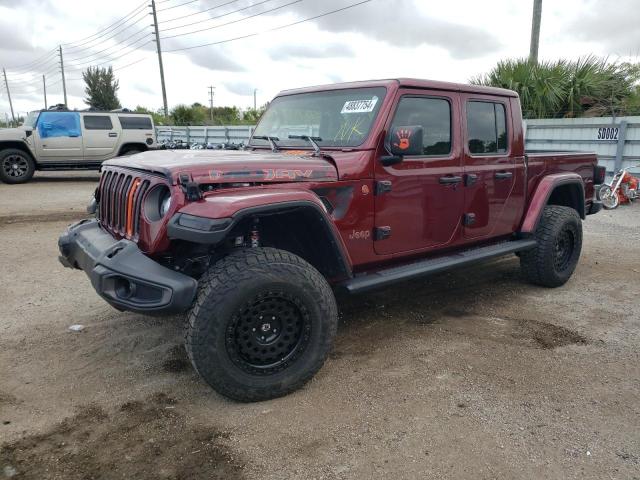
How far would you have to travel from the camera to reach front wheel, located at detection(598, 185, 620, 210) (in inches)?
390

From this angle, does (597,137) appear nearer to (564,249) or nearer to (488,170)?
(564,249)

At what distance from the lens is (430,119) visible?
399 centimetres

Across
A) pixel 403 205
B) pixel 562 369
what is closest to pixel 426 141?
pixel 403 205

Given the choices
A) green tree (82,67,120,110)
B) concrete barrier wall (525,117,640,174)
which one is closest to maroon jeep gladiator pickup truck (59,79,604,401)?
concrete barrier wall (525,117,640,174)

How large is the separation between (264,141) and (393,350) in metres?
1.95

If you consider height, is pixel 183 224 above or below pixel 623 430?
above

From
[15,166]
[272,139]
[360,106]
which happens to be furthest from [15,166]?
[360,106]

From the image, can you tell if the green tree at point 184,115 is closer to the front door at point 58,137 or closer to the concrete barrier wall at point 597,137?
the front door at point 58,137

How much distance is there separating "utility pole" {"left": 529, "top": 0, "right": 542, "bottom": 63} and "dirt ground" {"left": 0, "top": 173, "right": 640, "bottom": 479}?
40.7 feet

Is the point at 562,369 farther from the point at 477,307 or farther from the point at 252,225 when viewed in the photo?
the point at 252,225

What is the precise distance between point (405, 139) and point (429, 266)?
3.60 feet

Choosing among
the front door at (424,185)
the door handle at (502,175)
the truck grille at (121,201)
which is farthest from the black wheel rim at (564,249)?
the truck grille at (121,201)

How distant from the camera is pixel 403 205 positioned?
147 inches

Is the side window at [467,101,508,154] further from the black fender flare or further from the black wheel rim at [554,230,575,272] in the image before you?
the black fender flare
